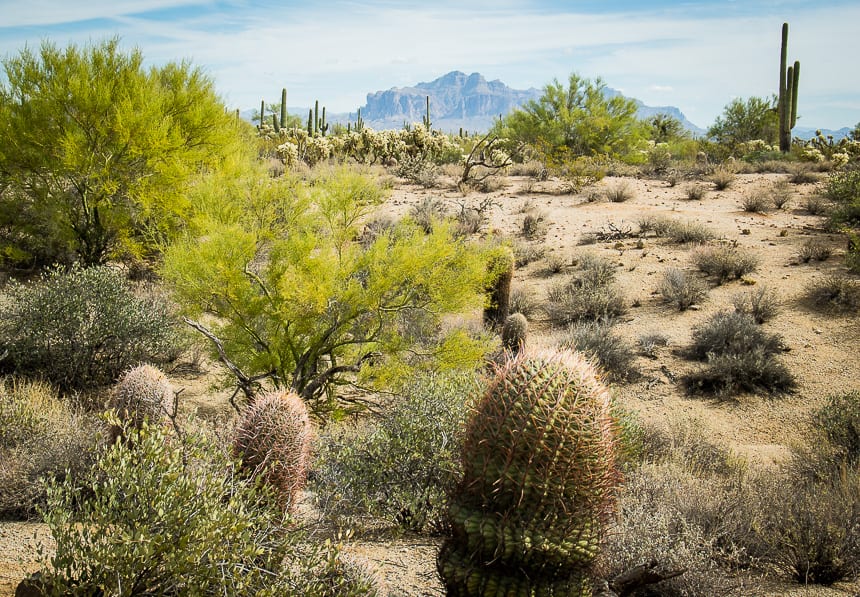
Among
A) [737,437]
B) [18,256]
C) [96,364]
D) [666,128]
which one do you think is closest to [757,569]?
[737,437]

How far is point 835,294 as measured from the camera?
507 inches

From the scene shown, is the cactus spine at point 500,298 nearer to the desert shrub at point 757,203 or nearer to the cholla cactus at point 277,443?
the cholla cactus at point 277,443

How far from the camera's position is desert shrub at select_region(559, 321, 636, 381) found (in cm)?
1116

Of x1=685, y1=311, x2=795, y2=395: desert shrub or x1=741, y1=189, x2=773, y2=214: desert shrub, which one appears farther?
x1=741, y1=189, x2=773, y2=214: desert shrub

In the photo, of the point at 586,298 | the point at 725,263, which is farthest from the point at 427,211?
the point at 725,263

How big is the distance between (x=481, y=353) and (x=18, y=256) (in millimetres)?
11045

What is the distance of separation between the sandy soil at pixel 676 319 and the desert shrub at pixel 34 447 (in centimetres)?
37

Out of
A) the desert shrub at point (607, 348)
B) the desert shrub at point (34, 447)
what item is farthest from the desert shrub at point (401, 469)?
the desert shrub at point (607, 348)

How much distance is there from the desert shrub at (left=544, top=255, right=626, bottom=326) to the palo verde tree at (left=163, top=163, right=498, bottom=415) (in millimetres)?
4528

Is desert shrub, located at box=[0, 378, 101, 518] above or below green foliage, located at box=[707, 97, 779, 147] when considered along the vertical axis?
below

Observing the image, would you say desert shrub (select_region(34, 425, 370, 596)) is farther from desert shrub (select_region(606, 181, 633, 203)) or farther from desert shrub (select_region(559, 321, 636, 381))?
desert shrub (select_region(606, 181, 633, 203))

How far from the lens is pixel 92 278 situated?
1043 centimetres

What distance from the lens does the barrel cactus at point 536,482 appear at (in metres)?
3.34

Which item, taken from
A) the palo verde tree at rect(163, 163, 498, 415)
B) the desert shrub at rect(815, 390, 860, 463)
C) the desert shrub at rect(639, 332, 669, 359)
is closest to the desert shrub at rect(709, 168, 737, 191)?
the desert shrub at rect(639, 332, 669, 359)
